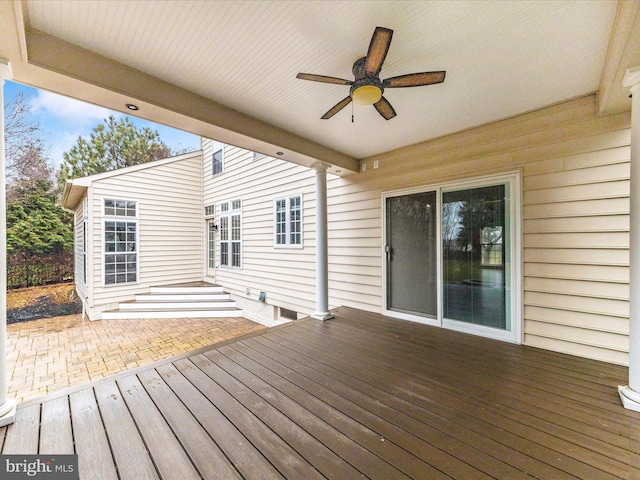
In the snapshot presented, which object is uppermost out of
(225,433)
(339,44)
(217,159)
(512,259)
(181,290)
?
(217,159)

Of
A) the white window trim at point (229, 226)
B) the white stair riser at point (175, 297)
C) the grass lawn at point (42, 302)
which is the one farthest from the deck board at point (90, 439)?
the grass lawn at point (42, 302)

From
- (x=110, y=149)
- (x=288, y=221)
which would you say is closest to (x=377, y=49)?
(x=288, y=221)

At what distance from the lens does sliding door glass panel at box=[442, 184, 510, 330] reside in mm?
3071

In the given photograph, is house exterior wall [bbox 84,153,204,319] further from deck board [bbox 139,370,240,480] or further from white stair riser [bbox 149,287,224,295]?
deck board [bbox 139,370,240,480]

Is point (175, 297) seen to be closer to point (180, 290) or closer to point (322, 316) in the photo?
point (180, 290)

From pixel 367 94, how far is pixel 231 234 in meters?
6.31

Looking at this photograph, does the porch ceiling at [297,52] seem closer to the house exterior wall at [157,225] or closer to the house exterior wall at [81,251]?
the house exterior wall at [157,225]

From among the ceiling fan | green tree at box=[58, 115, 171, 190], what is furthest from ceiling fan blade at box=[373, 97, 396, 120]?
green tree at box=[58, 115, 171, 190]

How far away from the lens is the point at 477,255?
3242mm

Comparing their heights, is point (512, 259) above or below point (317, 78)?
below

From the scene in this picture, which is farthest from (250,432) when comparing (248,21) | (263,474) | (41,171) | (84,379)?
(41,171)

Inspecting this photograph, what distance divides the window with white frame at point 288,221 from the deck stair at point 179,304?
2390 mm

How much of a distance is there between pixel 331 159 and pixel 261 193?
2.88m

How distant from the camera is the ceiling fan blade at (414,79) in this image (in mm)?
1843
